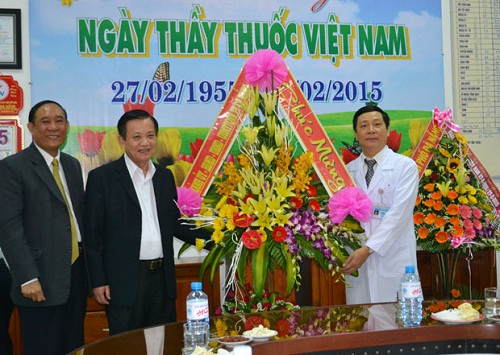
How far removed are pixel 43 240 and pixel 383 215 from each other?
6.01ft

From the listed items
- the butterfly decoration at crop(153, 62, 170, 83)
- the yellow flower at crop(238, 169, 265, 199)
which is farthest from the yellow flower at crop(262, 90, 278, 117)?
the butterfly decoration at crop(153, 62, 170, 83)

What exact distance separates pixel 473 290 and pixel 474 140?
1169 mm

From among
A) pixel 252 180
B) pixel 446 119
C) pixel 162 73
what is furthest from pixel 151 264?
pixel 446 119

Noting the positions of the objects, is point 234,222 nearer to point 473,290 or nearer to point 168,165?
point 168,165

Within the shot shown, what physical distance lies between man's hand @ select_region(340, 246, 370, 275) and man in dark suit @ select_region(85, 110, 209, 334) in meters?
0.93

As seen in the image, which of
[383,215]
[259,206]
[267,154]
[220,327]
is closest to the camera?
[220,327]

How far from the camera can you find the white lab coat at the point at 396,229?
12.1 feet

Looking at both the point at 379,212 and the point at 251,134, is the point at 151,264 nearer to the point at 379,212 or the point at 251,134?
Result: the point at 251,134

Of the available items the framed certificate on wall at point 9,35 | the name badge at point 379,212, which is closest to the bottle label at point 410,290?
the name badge at point 379,212

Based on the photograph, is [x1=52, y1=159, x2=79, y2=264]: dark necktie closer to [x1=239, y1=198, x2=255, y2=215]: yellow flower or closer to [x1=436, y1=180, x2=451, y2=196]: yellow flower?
[x1=239, y1=198, x2=255, y2=215]: yellow flower

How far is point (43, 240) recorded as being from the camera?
122 inches

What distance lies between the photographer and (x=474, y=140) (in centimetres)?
492

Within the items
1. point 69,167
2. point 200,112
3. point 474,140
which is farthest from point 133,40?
point 474,140

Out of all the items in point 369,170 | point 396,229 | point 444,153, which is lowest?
point 396,229
